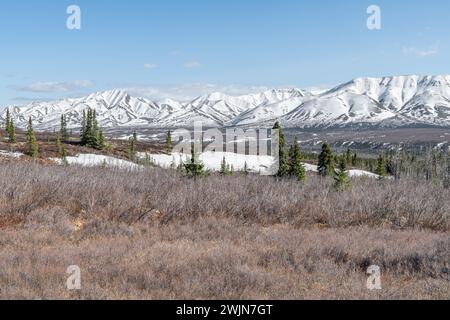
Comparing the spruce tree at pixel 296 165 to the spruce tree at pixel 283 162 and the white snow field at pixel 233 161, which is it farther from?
the white snow field at pixel 233 161

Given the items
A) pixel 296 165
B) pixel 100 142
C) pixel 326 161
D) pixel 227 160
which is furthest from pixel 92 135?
pixel 296 165

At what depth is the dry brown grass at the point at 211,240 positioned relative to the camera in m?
7.02

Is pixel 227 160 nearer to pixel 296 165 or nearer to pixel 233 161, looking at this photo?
pixel 233 161

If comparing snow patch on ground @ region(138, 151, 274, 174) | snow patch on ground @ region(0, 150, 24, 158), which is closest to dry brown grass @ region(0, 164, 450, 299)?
snow patch on ground @ region(0, 150, 24, 158)

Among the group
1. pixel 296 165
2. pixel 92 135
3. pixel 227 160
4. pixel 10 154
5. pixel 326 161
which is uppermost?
pixel 92 135

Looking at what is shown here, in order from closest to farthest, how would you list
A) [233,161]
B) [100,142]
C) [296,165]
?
[296,165] < [100,142] < [233,161]

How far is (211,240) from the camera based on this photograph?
11.0 meters

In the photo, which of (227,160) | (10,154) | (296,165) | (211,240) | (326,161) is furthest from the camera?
(227,160)

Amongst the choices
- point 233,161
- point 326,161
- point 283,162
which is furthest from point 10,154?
point 233,161

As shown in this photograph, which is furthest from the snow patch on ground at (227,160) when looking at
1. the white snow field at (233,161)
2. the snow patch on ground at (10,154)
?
the snow patch on ground at (10,154)

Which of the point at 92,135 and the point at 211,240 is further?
the point at 92,135

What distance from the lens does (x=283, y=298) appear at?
21.7ft

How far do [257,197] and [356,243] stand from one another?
5409 mm

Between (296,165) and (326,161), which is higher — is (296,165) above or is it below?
above
